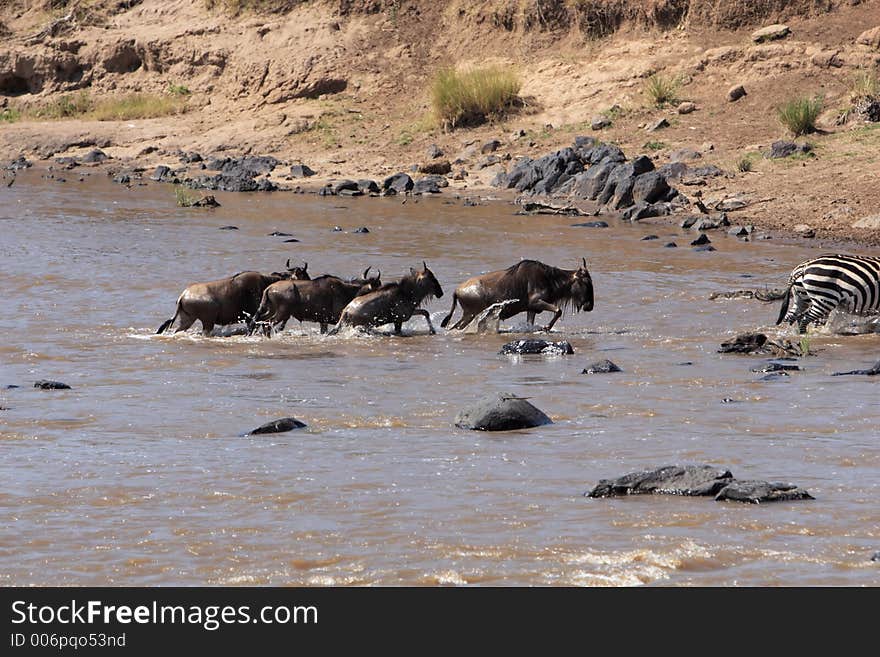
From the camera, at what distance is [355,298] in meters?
12.8

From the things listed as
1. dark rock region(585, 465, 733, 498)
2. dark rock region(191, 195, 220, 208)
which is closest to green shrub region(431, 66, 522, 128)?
dark rock region(191, 195, 220, 208)

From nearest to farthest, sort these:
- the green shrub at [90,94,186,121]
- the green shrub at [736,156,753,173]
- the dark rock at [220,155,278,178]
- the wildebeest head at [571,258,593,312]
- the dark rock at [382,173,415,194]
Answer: the wildebeest head at [571,258,593,312] < the green shrub at [736,156,753,173] < the dark rock at [382,173,415,194] < the dark rock at [220,155,278,178] < the green shrub at [90,94,186,121]

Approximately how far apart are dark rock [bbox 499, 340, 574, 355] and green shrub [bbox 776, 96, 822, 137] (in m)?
13.8

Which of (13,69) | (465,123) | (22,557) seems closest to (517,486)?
(22,557)

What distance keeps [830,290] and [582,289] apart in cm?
232

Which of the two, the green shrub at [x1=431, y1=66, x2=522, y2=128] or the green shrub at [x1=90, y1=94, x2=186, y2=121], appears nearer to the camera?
the green shrub at [x1=431, y1=66, x2=522, y2=128]

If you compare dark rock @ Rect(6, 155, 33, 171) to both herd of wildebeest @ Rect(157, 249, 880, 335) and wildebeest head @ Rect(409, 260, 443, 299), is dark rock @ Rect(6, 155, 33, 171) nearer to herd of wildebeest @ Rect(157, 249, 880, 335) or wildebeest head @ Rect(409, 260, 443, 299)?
herd of wildebeest @ Rect(157, 249, 880, 335)

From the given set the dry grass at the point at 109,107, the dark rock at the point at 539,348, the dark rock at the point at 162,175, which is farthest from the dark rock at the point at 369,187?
the dark rock at the point at 539,348

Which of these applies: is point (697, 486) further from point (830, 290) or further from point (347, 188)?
point (347, 188)

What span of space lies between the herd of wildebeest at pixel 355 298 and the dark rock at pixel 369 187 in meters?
12.7

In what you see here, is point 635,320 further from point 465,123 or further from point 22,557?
point 465,123

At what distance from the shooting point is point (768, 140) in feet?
80.4

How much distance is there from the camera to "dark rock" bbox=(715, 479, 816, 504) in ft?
20.1

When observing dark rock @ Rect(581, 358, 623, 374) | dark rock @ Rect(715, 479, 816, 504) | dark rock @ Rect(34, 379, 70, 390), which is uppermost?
dark rock @ Rect(715, 479, 816, 504)
